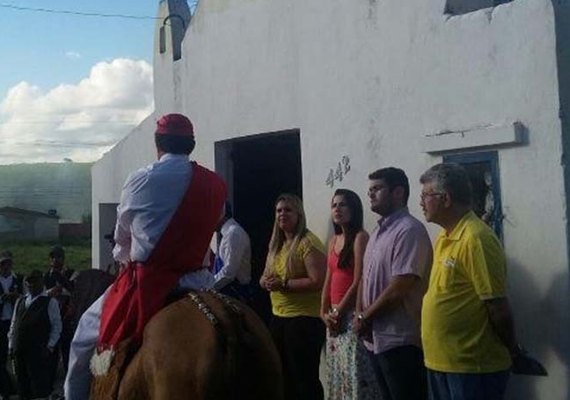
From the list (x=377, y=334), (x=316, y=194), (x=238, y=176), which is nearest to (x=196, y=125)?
(x=238, y=176)

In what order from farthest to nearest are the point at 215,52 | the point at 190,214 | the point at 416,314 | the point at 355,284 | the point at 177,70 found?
the point at 177,70 < the point at 215,52 < the point at 355,284 < the point at 416,314 < the point at 190,214

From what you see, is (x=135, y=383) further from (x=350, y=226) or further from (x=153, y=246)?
(x=350, y=226)

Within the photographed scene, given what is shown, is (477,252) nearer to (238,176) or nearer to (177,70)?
(238,176)

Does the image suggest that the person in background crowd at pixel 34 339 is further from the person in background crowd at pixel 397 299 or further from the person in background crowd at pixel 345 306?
the person in background crowd at pixel 397 299

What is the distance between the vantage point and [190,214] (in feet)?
15.8

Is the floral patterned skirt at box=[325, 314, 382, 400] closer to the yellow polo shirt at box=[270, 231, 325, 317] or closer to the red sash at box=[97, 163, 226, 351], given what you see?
the yellow polo shirt at box=[270, 231, 325, 317]

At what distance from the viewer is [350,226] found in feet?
21.5

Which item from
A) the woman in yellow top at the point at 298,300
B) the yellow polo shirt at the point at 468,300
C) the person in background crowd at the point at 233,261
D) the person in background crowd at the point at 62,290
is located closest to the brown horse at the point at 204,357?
Answer: the yellow polo shirt at the point at 468,300

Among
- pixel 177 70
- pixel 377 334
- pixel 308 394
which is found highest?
pixel 177 70

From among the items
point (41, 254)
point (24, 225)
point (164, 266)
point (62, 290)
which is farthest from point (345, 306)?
point (24, 225)

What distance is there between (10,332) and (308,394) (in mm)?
5319

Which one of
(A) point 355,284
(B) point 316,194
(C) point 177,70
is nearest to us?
(A) point 355,284

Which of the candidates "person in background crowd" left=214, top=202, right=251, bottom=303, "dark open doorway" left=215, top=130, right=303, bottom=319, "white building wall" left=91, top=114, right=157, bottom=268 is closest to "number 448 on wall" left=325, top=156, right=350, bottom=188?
"person in background crowd" left=214, top=202, right=251, bottom=303

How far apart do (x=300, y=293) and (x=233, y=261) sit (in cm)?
101
